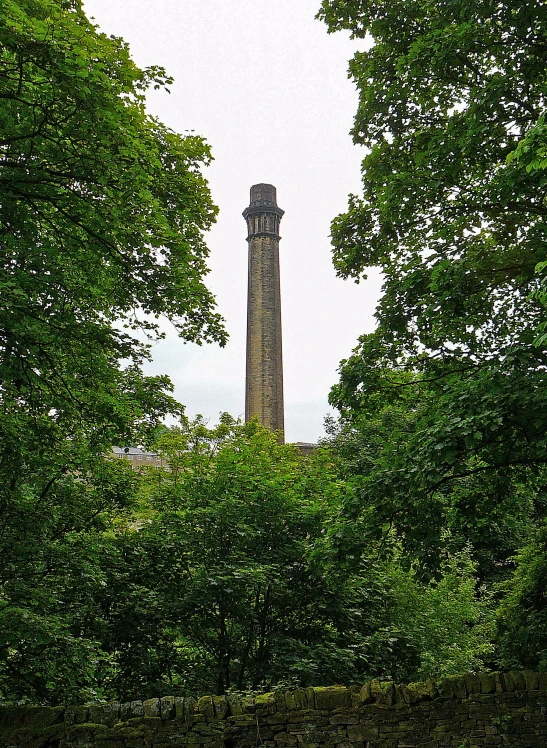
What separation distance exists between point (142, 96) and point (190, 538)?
7217 millimetres

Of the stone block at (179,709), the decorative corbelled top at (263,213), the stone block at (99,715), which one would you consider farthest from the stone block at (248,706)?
the decorative corbelled top at (263,213)

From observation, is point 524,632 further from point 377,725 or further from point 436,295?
point 436,295

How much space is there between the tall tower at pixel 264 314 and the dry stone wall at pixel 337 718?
35.6 meters

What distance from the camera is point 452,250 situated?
882 cm

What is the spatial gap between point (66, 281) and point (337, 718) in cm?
601

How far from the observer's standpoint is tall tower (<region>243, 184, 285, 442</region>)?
144 ft

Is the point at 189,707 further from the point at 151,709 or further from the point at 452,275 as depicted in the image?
the point at 452,275

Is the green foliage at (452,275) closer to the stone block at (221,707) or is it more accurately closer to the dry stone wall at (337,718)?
the dry stone wall at (337,718)

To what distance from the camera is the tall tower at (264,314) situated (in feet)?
144

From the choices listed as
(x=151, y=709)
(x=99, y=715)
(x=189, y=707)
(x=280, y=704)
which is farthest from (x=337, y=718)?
(x=99, y=715)

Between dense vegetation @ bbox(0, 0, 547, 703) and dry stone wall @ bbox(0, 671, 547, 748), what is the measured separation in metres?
1.00

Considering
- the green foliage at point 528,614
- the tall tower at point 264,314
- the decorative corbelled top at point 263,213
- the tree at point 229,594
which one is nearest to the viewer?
the green foliage at point 528,614

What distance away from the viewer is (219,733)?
6746 millimetres

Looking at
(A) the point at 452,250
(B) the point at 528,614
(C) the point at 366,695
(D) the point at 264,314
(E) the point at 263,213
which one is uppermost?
(E) the point at 263,213
